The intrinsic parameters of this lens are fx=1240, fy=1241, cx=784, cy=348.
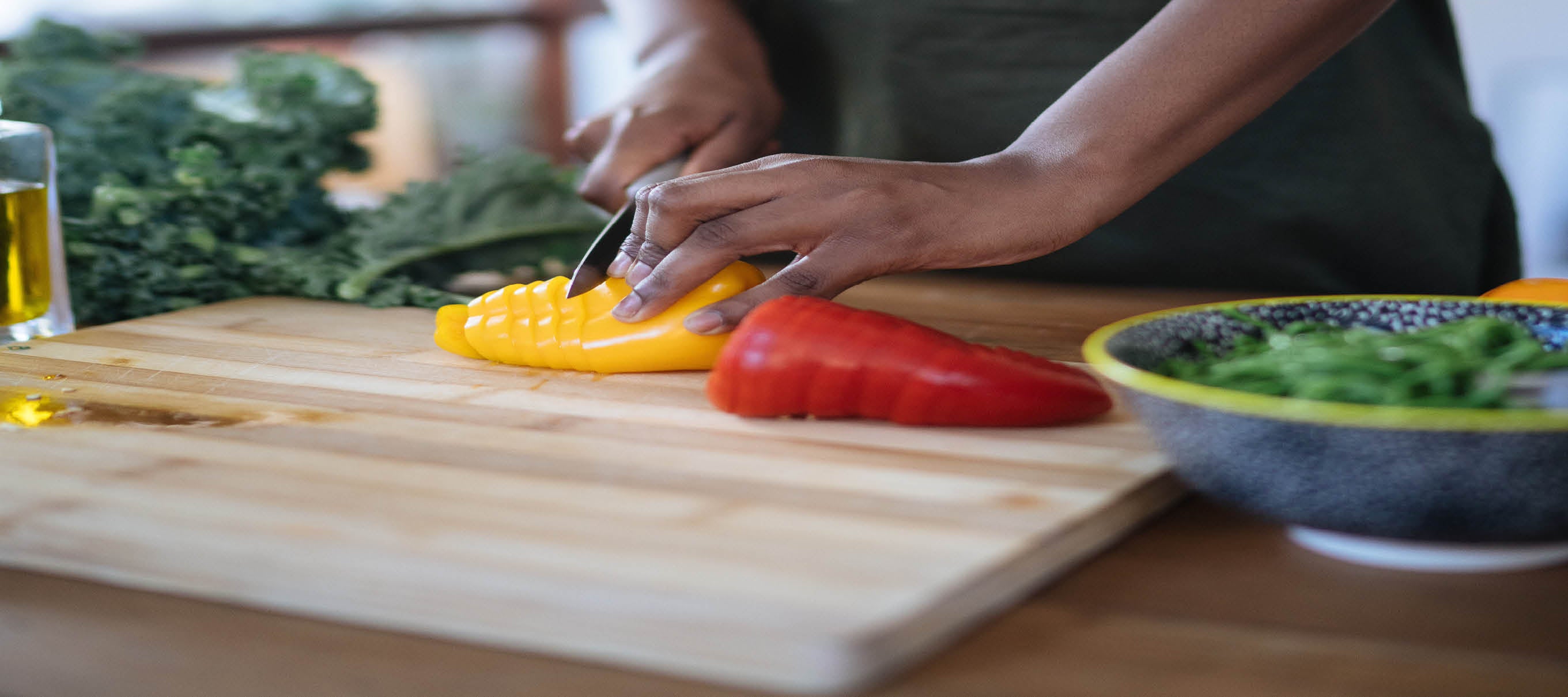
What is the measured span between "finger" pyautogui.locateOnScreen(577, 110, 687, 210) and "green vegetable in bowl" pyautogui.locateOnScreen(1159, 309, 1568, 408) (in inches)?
40.1

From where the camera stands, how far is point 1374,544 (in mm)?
825

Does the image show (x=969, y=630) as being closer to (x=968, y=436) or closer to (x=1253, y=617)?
(x=1253, y=617)

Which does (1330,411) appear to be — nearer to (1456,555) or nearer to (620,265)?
(1456,555)

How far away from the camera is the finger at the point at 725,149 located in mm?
1835

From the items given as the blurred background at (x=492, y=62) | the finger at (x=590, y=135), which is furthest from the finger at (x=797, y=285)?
the blurred background at (x=492, y=62)

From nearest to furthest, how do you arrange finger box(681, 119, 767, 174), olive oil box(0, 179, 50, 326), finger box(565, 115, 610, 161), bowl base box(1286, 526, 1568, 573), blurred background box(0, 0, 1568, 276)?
bowl base box(1286, 526, 1568, 573), olive oil box(0, 179, 50, 326), finger box(681, 119, 767, 174), finger box(565, 115, 610, 161), blurred background box(0, 0, 1568, 276)

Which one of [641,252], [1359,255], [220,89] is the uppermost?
[220,89]

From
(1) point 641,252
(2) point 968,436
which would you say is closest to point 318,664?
(2) point 968,436

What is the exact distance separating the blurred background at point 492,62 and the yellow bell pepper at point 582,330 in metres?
2.26

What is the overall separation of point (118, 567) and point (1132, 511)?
2.33 ft

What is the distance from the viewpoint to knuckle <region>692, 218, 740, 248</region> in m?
1.27

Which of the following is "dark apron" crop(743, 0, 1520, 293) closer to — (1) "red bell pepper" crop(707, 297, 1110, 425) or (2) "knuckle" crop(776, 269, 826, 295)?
(2) "knuckle" crop(776, 269, 826, 295)

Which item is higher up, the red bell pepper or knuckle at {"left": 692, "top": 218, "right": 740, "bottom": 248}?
knuckle at {"left": 692, "top": 218, "right": 740, "bottom": 248}

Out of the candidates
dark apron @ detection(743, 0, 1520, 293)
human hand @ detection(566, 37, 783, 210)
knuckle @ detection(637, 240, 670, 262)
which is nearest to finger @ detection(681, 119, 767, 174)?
human hand @ detection(566, 37, 783, 210)
